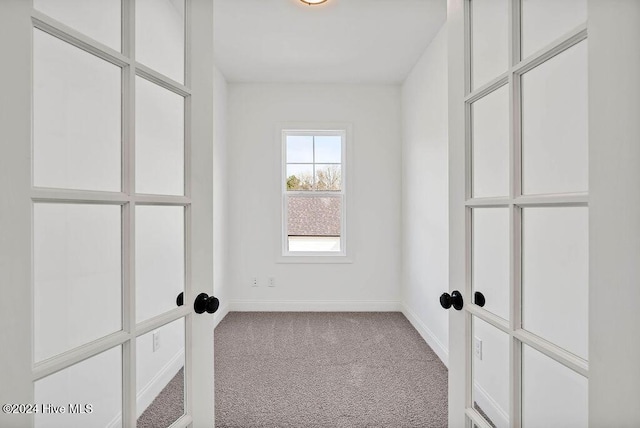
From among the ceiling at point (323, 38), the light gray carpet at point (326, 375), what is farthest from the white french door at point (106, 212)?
the ceiling at point (323, 38)

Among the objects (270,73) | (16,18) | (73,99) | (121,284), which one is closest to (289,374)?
(121,284)

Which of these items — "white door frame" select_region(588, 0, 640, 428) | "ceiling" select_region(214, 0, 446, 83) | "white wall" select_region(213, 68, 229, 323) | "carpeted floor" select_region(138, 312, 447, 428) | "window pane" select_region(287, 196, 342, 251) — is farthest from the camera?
"window pane" select_region(287, 196, 342, 251)

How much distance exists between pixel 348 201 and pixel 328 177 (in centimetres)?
39

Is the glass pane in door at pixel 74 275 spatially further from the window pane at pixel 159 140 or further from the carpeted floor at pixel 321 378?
the carpeted floor at pixel 321 378

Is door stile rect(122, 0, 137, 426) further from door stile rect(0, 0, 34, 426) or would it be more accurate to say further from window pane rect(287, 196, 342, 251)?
window pane rect(287, 196, 342, 251)

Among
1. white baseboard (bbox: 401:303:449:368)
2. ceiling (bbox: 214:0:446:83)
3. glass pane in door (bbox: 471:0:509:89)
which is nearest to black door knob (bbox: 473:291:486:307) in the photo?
glass pane in door (bbox: 471:0:509:89)

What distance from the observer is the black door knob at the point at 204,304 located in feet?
3.41

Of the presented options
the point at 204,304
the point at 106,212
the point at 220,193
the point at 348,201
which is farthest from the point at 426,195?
the point at 106,212

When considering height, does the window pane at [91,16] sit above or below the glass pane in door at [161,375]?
above

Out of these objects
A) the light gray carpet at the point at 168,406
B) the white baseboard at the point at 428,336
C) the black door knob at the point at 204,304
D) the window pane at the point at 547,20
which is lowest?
the white baseboard at the point at 428,336

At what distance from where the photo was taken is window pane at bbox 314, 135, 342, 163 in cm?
412

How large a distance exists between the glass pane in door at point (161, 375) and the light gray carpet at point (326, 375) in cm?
106

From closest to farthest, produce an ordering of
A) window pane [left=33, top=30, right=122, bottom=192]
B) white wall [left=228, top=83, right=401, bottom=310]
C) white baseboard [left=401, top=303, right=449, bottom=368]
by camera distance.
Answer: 1. window pane [left=33, top=30, right=122, bottom=192]
2. white baseboard [left=401, top=303, right=449, bottom=368]
3. white wall [left=228, top=83, right=401, bottom=310]

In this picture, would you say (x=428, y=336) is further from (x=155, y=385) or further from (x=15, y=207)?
(x=15, y=207)
